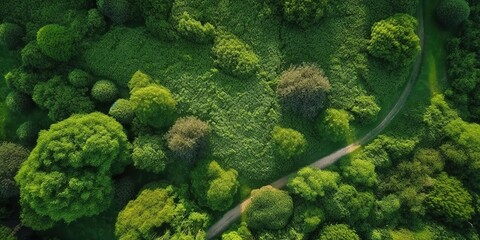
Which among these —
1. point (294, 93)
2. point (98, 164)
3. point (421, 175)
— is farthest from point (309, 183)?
point (98, 164)

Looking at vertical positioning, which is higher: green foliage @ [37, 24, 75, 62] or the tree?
green foliage @ [37, 24, 75, 62]

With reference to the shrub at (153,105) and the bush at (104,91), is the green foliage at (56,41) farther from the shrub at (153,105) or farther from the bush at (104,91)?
the shrub at (153,105)

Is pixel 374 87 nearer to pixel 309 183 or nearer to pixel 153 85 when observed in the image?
pixel 309 183

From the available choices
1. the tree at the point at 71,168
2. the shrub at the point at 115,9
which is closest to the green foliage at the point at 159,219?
the tree at the point at 71,168

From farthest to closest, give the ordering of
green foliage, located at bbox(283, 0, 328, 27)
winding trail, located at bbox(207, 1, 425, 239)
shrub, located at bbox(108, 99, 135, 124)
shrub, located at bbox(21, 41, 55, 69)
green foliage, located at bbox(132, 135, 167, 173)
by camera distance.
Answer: winding trail, located at bbox(207, 1, 425, 239) → shrub, located at bbox(21, 41, 55, 69) → green foliage, located at bbox(283, 0, 328, 27) → shrub, located at bbox(108, 99, 135, 124) → green foliage, located at bbox(132, 135, 167, 173)

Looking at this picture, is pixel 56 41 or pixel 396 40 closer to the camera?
pixel 56 41

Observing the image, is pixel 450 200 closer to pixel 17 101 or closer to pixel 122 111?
pixel 122 111

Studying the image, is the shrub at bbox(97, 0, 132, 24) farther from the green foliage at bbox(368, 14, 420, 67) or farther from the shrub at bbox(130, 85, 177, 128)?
the green foliage at bbox(368, 14, 420, 67)

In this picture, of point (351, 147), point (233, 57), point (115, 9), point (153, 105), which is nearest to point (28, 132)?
Answer: point (153, 105)

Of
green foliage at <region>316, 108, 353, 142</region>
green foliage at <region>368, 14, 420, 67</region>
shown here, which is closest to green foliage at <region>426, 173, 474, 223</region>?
green foliage at <region>316, 108, 353, 142</region>
